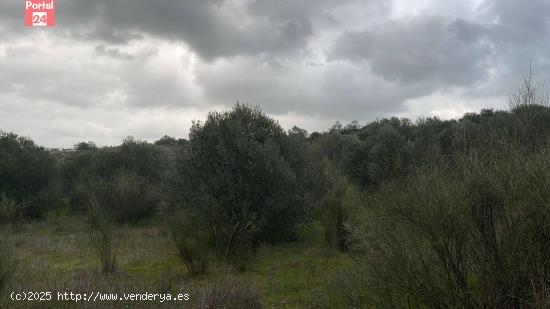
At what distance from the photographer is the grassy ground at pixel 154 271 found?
7.55m

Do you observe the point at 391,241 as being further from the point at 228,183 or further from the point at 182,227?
the point at 228,183

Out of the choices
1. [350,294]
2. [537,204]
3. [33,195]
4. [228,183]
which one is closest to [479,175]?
[537,204]

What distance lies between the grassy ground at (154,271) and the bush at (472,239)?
299 cm

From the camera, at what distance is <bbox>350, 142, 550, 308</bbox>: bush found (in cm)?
443

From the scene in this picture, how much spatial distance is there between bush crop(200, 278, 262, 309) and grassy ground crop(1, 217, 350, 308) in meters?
0.29

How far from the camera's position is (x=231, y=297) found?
7020 mm

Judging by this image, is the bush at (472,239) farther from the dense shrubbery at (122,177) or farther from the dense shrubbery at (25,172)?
the dense shrubbery at (25,172)

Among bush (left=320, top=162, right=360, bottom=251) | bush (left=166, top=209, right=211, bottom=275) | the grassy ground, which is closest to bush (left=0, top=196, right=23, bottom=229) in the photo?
the grassy ground

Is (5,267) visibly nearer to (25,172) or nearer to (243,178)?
(243,178)

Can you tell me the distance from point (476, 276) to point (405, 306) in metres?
0.89

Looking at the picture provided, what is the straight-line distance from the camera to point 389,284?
493 cm

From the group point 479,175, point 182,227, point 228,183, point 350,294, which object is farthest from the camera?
point 228,183

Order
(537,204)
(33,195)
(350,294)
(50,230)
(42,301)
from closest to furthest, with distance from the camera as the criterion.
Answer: (537,204)
(350,294)
(42,301)
(50,230)
(33,195)

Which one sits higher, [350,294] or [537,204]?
[537,204]
